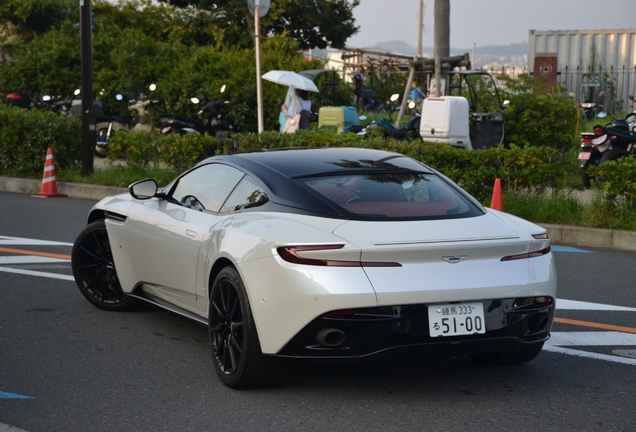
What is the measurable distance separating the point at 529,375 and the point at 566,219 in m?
6.05

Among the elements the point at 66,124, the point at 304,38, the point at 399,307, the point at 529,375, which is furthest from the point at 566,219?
the point at 304,38

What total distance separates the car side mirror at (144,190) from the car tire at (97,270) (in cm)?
72

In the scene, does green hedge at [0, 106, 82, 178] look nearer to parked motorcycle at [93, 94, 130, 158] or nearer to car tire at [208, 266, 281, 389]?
parked motorcycle at [93, 94, 130, 158]

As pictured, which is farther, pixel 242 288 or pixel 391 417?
pixel 242 288

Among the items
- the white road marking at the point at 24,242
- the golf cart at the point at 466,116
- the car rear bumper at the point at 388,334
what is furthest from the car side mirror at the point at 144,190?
the golf cart at the point at 466,116

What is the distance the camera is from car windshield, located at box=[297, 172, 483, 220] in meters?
5.17

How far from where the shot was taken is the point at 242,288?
195 inches

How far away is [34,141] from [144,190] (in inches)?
414

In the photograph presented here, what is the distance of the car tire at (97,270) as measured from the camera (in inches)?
281

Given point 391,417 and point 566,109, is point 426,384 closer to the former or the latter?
point 391,417

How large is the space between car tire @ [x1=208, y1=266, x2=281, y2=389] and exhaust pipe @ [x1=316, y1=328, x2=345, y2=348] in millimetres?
371

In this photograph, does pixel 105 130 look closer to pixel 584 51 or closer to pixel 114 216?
pixel 114 216

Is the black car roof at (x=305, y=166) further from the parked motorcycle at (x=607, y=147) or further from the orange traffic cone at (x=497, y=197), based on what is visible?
the parked motorcycle at (x=607, y=147)

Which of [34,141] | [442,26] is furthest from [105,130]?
[442,26]
